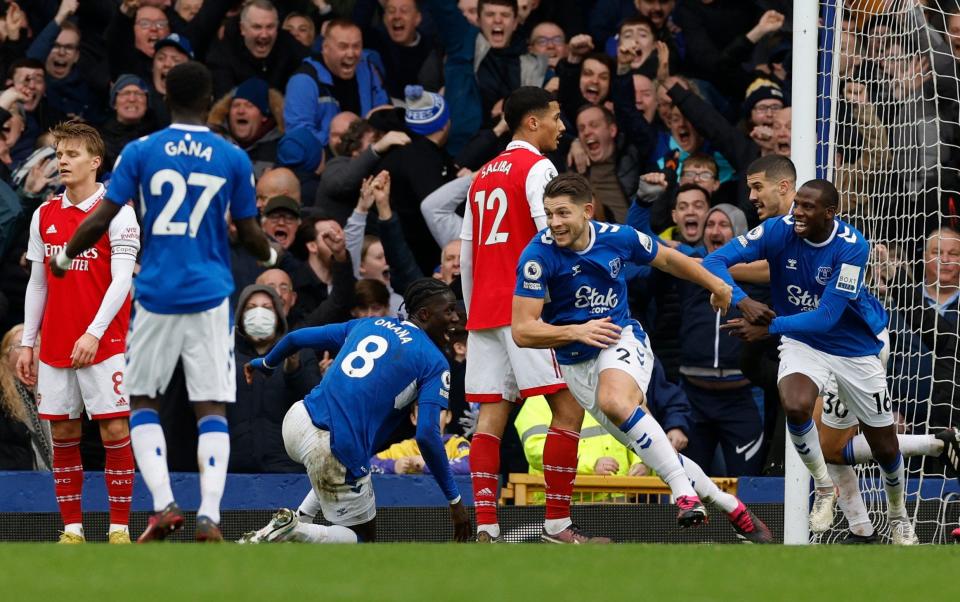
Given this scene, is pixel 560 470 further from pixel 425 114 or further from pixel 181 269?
pixel 425 114

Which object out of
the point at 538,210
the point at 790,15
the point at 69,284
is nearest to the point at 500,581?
the point at 538,210

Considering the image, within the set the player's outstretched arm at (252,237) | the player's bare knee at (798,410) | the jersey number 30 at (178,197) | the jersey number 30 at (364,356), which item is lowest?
the player's bare knee at (798,410)

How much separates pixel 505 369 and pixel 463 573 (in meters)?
3.23

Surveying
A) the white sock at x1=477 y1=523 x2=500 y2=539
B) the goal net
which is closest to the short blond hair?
the white sock at x1=477 y1=523 x2=500 y2=539

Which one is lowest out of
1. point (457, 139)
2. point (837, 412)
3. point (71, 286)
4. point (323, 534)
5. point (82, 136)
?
point (323, 534)

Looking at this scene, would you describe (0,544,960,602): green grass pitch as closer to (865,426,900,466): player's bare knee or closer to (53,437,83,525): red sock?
(53,437,83,525): red sock

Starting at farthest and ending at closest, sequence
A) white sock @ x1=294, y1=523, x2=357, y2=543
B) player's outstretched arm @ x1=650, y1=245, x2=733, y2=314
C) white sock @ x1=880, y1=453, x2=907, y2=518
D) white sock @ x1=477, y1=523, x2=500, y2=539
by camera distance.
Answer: white sock @ x1=880, y1=453, x2=907, y2=518 → white sock @ x1=477, y1=523, x2=500, y2=539 → white sock @ x1=294, y1=523, x2=357, y2=543 → player's outstretched arm @ x1=650, y1=245, x2=733, y2=314

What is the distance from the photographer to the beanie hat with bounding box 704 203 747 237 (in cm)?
1191

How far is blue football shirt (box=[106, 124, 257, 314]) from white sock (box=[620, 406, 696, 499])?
227 cm

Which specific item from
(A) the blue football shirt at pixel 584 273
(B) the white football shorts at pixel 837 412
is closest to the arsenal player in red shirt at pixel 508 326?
(A) the blue football shirt at pixel 584 273

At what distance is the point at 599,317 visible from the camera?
322 inches

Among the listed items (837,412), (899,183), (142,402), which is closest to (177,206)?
(142,402)

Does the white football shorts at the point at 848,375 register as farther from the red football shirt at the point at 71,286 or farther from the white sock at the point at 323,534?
the red football shirt at the point at 71,286

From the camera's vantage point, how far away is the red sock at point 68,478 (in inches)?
339
